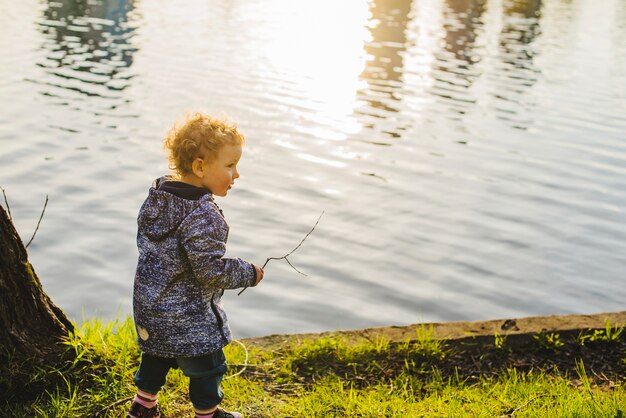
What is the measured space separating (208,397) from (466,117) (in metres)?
11.5

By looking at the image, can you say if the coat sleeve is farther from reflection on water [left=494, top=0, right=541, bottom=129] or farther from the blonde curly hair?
reflection on water [left=494, top=0, right=541, bottom=129]

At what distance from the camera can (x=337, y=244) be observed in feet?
26.5

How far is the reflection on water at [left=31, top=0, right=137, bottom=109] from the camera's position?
14.6 meters

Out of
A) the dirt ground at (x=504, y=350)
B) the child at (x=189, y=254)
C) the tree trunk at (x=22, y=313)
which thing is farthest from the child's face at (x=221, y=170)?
the dirt ground at (x=504, y=350)

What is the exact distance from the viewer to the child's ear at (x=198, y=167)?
135 inches

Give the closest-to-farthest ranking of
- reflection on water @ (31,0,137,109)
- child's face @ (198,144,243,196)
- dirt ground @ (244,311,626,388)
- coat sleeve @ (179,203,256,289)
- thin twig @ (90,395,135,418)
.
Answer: coat sleeve @ (179,203,256,289)
child's face @ (198,144,243,196)
thin twig @ (90,395,135,418)
dirt ground @ (244,311,626,388)
reflection on water @ (31,0,137,109)

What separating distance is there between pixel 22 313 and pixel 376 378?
2.08 m

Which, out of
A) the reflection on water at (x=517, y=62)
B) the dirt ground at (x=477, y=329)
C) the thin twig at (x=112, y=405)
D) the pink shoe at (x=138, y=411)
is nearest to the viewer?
the pink shoe at (x=138, y=411)

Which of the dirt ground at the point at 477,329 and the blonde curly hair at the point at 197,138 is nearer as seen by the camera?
the blonde curly hair at the point at 197,138

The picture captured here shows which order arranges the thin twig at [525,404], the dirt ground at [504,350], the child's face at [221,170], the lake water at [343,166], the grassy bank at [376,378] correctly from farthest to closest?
the lake water at [343,166], the dirt ground at [504,350], the thin twig at [525,404], the grassy bank at [376,378], the child's face at [221,170]

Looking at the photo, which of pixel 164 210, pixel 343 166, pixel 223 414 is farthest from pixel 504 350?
pixel 343 166

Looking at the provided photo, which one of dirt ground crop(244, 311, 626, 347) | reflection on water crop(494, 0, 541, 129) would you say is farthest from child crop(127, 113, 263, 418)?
reflection on water crop(494, 0, 541, 129)

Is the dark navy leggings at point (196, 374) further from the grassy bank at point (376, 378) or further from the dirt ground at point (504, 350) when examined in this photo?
the dirt ground at point (504, 350)

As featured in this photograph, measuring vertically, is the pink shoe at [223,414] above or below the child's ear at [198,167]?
below
